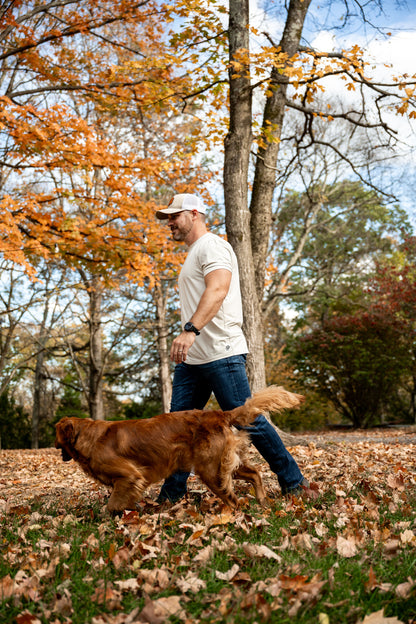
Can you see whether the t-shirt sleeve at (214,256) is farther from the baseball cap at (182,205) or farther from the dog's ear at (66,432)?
the dog's ear at (66,432)

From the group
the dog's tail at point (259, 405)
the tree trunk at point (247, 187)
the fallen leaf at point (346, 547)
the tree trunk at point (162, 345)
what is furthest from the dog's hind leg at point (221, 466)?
the tree trunk at point (162, 345)

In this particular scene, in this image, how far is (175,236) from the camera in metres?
4.02

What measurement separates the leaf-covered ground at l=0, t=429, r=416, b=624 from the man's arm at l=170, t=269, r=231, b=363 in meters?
1.12

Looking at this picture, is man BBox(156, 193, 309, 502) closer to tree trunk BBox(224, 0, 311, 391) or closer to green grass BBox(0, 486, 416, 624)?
green grass BBox(0, 486, 416, 624)

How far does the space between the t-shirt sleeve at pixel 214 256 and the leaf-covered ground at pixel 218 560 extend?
5.53ft

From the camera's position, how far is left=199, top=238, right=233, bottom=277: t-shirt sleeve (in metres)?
3.66

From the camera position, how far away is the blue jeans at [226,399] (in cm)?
372

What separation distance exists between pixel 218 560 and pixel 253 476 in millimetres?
1360

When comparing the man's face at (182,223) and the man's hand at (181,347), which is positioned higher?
the man's face at (182,223)

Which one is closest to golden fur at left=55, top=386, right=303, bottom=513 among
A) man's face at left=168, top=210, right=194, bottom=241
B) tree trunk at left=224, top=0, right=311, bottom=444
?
man's face at left=168, top=210, right=194, bottom=241

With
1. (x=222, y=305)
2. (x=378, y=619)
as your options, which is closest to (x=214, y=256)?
(x=222, y=305)

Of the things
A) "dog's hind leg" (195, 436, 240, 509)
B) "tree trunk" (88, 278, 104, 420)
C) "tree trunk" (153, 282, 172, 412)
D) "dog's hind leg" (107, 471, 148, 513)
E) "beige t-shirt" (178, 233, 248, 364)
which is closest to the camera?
"dog's hind leg" (195, 436, 240, 509)

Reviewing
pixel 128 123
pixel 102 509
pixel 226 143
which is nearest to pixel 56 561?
pixel 102 509

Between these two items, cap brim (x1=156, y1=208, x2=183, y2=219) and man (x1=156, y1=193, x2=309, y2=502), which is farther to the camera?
cap brim (x1=156, y1=208, x2=183, y2=219)
